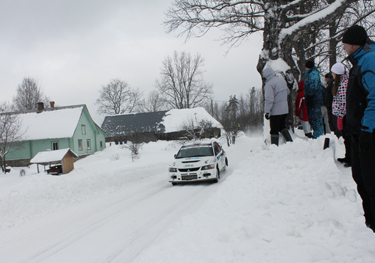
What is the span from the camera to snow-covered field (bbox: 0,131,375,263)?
116 inches

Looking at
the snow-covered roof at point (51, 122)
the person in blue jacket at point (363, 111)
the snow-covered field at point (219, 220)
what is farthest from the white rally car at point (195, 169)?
the snow-covered roof at point (51, 122)

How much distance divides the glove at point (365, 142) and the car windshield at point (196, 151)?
767 cm

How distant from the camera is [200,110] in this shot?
50.3m

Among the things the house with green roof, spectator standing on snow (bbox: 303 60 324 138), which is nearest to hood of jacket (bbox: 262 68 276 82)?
spectator standing on snow (bbox: 303 60 324 138)

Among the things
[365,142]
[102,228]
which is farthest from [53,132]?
[365,142]

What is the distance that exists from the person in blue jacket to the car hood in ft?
20.9

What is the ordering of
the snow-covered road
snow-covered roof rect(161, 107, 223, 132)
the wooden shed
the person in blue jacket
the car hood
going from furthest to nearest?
snow-covered roof rect(161, 107, 223, 132) → the wooden shed → the car hood → the snow-covered road → the person in blue jacket

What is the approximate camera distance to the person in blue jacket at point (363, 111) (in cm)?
248

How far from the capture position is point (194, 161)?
933 cm

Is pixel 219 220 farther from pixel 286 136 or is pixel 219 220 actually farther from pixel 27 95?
pixel 27 95

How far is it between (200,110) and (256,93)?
59917 mm

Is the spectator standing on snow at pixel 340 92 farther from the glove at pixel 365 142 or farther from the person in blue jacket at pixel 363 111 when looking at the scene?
the glove at pixel 365 142

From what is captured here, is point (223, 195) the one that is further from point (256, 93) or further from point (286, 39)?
point (256, 93)

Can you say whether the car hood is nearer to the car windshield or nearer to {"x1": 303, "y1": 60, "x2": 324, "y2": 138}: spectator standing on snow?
the car windshield
